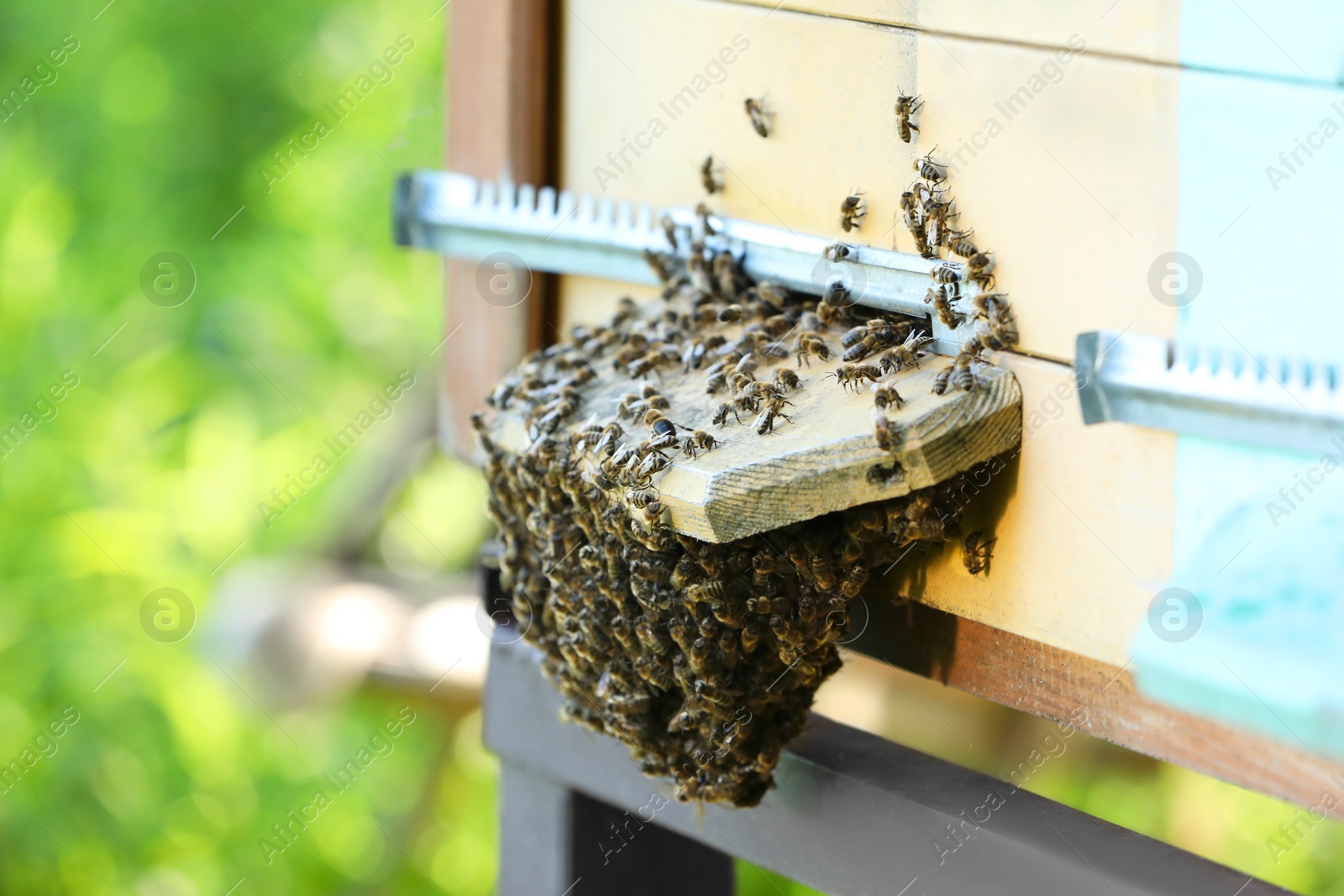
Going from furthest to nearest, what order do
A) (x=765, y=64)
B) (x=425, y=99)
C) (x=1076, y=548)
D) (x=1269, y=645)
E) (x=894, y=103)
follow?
1. (x=425, y=99)
2. (x=765, y=64)
3. (x=894, y=103)
4. (x=1076, y=548)
5. (x=1269, y=645)

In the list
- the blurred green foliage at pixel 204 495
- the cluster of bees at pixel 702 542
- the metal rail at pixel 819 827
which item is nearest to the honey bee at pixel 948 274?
the cluster of bees at pixel 702 542

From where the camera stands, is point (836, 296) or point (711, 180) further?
point (711, 180)

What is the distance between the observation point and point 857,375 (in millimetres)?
2018

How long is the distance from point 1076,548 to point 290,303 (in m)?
7.36

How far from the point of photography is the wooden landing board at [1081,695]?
168cm

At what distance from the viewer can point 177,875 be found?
291 inches

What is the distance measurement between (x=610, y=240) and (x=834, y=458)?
1116 millimetres

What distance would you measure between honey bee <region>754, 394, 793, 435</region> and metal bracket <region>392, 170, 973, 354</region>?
1.04 feet

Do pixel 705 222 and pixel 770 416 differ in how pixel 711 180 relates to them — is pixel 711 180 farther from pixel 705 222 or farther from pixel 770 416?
pixel 770 416

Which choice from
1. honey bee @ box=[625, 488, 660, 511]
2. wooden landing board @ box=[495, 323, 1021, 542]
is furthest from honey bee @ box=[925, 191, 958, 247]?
honey bee @ box=[625, 488, 660, 511]

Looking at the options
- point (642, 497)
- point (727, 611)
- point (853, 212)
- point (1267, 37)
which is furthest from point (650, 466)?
point (1267, 37)

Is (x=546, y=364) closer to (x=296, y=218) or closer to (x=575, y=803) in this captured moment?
(x=575, y=803)

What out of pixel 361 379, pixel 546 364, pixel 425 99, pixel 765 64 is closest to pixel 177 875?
pixel 361 379

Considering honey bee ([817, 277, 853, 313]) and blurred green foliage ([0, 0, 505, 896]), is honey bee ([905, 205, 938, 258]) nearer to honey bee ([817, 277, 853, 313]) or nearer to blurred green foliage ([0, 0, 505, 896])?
honey bee ([817, 277, 853, 313])
